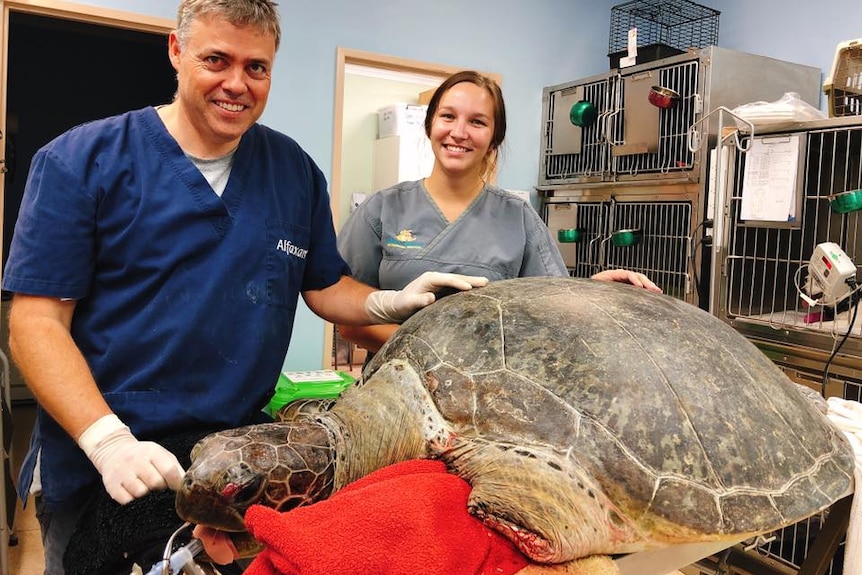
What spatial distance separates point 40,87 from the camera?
5148mm

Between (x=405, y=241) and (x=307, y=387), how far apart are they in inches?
50.8

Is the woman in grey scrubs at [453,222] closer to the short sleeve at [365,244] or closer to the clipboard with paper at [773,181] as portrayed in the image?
the short sleeve at [365,244]

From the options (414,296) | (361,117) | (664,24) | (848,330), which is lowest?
(848,330)

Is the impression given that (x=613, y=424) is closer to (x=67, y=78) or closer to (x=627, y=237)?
(x=627, y=237)

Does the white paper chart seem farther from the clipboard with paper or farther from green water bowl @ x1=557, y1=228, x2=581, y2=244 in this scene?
green water bowl @ x1=557, y1=228, x2=581, y2=244

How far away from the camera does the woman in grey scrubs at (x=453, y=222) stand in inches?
65.4

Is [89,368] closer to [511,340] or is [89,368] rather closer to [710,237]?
[511,340]

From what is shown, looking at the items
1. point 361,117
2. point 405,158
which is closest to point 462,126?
point 405,158

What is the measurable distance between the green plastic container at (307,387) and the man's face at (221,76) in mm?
1517

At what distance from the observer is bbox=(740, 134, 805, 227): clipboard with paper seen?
227cm

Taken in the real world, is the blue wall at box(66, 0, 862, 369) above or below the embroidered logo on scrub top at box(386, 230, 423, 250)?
above

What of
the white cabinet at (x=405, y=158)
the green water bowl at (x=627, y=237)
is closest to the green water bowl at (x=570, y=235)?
the green water bowl at (x=627, y=237)

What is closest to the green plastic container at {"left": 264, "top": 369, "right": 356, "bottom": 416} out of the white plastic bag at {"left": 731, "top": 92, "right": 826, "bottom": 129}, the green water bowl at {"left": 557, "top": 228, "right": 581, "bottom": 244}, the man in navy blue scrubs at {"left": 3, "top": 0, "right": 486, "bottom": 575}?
the man in navy blue scrubs at {"left": 3, "top": 0, "right": 486, "bottom": 575}

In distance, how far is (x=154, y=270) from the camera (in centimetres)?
118
